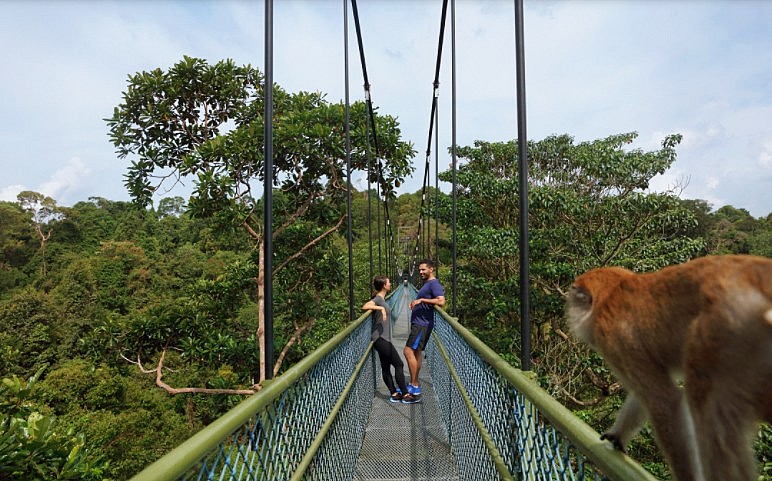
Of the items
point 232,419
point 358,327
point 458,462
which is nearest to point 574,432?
point 232,419

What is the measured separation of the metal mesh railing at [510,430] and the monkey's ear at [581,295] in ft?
0.76

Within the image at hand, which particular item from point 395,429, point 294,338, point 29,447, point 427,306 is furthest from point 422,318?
point 294,338

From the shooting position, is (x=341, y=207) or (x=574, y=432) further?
(x=341, y=207)

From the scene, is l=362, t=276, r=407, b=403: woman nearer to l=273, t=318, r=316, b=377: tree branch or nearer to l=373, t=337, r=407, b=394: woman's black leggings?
l=373, t=337, r=407, b=394: woman's black leggings

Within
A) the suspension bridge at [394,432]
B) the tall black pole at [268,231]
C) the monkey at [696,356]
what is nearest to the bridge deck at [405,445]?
the suspension bridge at [394,432]

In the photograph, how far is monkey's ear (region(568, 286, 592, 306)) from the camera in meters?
1.09

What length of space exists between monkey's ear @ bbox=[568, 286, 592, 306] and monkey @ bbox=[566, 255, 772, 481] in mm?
50

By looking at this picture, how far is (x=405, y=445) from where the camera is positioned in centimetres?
325

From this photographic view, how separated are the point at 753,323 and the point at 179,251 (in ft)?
98.8

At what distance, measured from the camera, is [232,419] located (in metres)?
1.07

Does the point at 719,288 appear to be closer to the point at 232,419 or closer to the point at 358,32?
the point at 232,419

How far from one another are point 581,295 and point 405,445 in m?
2.48

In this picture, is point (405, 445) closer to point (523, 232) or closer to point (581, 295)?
point (523, 232)

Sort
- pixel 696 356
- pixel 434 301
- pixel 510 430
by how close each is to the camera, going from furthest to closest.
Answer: pixel 434 301
pixel 510 430
pixel 696 356
